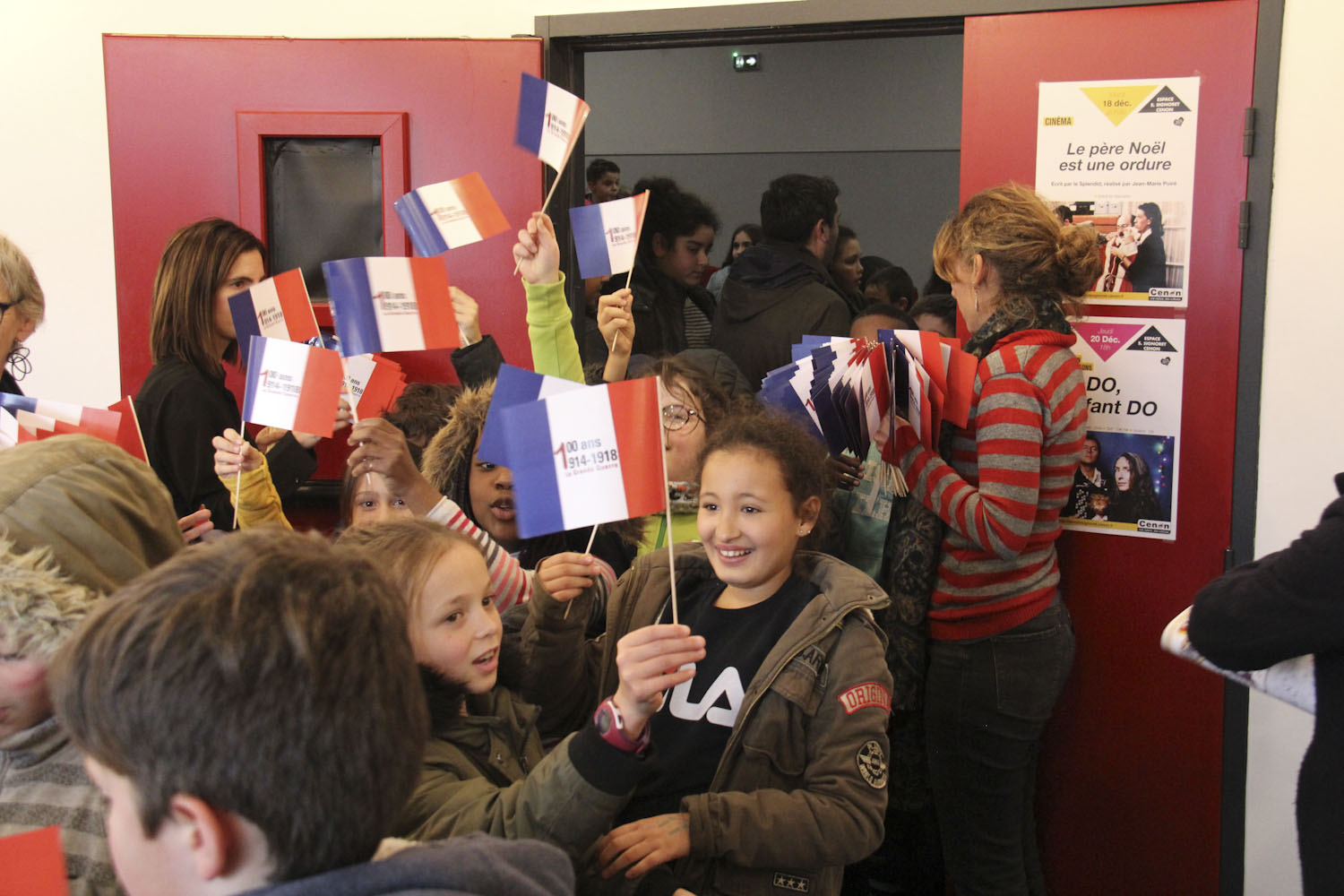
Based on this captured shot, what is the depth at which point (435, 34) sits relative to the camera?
3.06 meters

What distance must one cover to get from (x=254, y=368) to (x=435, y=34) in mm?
1414

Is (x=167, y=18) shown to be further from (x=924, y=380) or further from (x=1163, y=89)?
(x=1163, y=89)

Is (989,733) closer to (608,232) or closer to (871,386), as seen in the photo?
(871,386)

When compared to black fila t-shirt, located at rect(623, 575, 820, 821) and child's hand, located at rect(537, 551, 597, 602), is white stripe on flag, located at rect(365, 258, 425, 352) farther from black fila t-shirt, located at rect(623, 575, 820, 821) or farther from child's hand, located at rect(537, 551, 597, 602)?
black fila t-shirt, located at rect(623, 575, 820, 821)

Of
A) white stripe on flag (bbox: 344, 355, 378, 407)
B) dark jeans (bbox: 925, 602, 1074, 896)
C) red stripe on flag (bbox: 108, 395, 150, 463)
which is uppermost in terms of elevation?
white stripe on flag (bbox: 344, 355, 378, 407)

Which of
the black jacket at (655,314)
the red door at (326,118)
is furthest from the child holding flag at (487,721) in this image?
the black jacket at (655,314)

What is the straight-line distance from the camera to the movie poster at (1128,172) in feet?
8.55

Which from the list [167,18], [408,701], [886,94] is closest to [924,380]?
[408,701]

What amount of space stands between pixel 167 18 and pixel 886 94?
358 centimetres

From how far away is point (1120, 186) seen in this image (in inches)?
105

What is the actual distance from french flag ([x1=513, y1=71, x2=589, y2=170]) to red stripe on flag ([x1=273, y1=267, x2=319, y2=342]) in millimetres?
532

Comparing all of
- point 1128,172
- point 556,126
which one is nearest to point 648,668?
point 556,126

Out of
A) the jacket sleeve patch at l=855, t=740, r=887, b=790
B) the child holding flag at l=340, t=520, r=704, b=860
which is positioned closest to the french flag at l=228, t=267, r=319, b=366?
the child holding flag at l=340, t=520, r=704, b=860

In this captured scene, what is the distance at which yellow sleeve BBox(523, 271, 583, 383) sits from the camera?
2.46 meters
